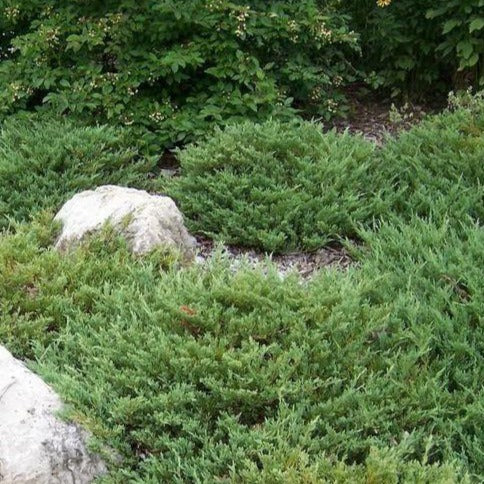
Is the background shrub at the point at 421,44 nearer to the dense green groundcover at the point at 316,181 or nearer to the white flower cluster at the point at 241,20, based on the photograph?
the dense green groundcover at the point at 316,181

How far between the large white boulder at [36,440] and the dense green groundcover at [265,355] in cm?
7

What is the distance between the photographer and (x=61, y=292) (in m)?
3.49

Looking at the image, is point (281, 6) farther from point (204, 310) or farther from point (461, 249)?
point (204, 310)

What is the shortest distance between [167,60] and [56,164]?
1035 millimetres

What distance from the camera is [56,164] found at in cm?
477

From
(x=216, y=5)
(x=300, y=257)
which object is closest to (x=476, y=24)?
(x=216, y=5)

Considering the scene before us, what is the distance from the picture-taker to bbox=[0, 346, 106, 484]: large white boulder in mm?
2510

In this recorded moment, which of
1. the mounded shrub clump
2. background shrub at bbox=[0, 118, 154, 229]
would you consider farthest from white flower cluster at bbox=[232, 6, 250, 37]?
the mounded shrub clump

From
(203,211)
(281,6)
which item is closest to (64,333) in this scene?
(203,211)

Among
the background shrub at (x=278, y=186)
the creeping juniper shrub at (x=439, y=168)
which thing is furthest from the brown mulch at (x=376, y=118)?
the background shrub at (x=278, y=186)

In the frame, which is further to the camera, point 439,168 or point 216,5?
point 216,5

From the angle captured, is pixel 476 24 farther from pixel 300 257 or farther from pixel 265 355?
pixel 265 355

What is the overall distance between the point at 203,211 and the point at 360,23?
2981 millimetres

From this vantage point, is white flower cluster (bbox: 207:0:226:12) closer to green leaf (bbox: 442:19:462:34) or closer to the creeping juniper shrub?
the creeping juniper shrub
